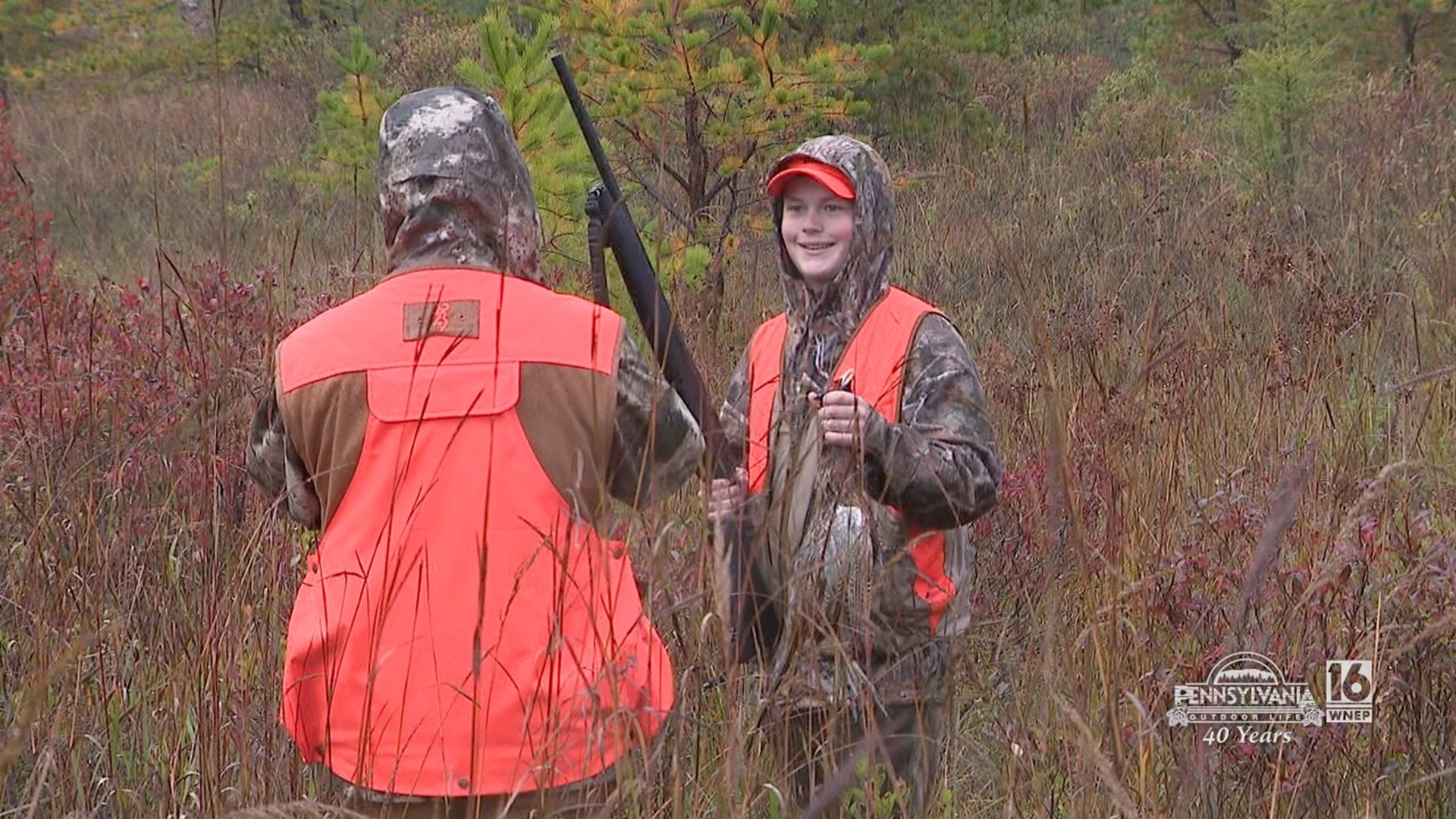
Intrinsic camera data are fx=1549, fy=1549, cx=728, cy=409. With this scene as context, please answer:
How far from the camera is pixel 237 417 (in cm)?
409

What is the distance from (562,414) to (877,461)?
2.33ft

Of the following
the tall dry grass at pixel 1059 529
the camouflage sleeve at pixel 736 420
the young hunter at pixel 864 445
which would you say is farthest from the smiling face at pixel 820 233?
Result: the tall dry grass at pixel 1059 529

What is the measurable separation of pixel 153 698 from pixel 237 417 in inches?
57.6

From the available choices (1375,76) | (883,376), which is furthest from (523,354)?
(1375,76)

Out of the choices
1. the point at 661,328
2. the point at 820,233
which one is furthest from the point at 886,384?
the point at 661,328

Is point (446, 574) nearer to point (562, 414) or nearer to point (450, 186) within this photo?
point (562, 414)

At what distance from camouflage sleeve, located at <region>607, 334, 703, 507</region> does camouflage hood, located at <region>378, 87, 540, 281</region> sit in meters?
→ 0.24

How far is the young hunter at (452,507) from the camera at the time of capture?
202 centimetres

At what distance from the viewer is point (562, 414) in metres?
2.13

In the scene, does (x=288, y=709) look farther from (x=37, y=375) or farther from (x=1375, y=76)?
(x=1375, y=76)

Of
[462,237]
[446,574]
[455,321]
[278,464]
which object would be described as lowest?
[446,574]

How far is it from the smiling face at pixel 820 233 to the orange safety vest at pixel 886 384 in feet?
0.41

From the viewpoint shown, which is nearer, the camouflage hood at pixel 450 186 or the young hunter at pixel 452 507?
the young hunter at pixel 452 507

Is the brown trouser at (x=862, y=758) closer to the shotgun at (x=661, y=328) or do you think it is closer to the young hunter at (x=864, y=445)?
the young hunter at (x=864, y=445)
